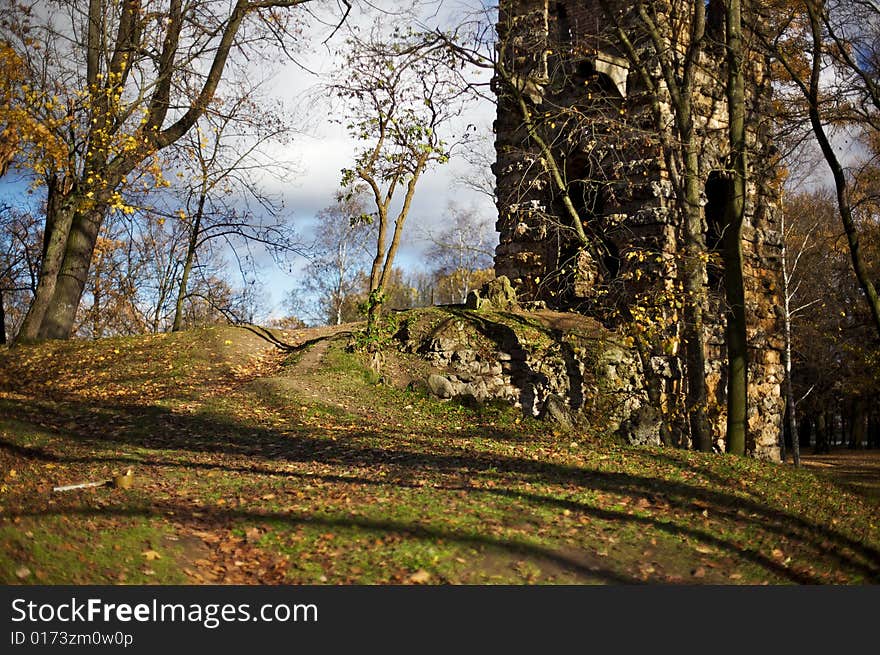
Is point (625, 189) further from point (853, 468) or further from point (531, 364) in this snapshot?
point (853, 468)

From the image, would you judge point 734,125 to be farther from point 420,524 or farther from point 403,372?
point 420,524

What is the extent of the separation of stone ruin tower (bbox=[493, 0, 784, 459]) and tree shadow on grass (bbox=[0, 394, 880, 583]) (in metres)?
5.92

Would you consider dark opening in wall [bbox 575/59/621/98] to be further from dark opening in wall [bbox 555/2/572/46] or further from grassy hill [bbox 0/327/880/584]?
grassy hill [bbox 0/327/880/584]

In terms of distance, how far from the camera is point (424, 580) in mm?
5074

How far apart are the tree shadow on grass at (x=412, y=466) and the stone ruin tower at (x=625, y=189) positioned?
5919 millimetres

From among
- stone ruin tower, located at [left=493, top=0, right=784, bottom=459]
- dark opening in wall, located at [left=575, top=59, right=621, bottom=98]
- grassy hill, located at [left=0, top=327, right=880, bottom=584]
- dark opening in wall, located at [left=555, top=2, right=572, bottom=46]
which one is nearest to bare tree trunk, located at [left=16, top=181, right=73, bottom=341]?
grassy hill, located at [left=0, top=327, right=880, bottom=584]

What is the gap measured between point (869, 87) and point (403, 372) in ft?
32.5

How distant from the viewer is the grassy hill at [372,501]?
5.29 m

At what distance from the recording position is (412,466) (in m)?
8.57

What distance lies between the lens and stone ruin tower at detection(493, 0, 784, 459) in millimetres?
14906

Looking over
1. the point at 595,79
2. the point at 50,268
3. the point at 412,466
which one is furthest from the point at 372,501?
the point at 50,268

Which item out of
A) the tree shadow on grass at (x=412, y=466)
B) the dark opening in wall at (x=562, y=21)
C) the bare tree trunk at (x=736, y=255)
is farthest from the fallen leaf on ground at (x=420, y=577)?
the dark opening in wall at (x=562, y=21)

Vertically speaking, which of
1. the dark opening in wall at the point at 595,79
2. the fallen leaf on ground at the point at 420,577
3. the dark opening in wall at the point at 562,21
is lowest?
the fallen leaf on ground at the point at 420,577

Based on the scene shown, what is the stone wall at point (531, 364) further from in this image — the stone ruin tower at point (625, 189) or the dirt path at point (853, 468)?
the dirt path at point (853, 468)
